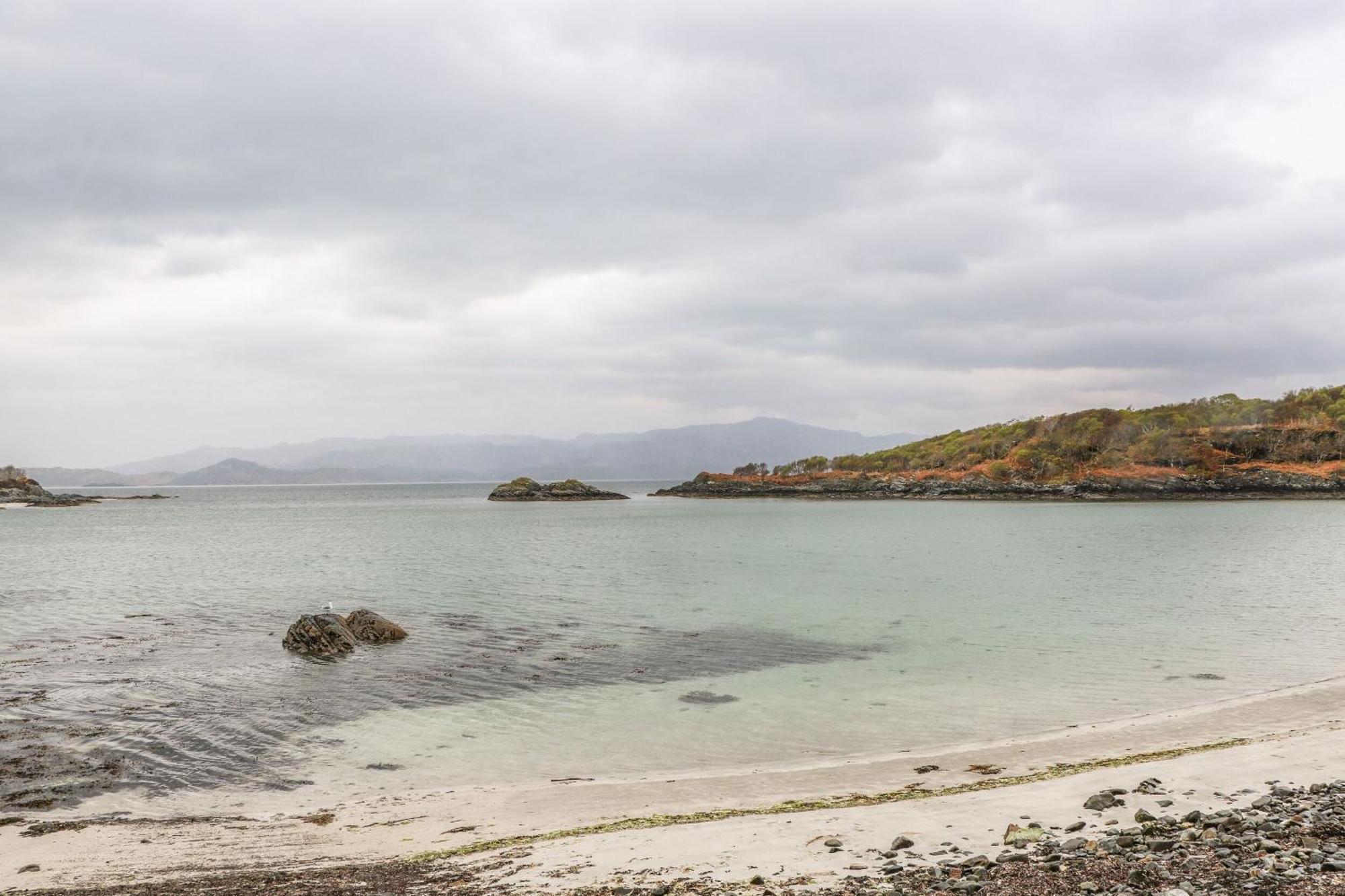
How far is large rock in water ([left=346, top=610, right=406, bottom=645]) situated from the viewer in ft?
88.1

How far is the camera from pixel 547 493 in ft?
552

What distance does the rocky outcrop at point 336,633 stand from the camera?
25.0 metres

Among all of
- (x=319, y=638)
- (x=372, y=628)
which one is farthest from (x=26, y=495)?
(x=319, y=638)

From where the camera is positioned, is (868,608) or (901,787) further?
(868,608)

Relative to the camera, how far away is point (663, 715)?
1767cm

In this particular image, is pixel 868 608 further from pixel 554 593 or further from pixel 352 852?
pixel 352 852

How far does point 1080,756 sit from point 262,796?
1506cm

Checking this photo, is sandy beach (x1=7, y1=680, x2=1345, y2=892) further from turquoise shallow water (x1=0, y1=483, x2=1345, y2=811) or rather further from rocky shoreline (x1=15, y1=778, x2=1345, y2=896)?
turquoise shallow water (x1=0, y1=483, x2=1345, y2=811)

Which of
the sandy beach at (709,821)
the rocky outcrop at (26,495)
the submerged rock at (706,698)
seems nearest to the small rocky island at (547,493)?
the rocky outcrop at (26,495)

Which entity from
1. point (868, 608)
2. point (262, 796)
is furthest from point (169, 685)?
point (868, 608)

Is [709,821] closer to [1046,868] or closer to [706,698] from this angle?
[1046,868]

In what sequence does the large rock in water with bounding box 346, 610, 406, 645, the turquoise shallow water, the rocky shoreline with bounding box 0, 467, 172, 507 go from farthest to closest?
the rocky shoreline with bounding box 0, 467, 172, 507 < the large rock in water with bounding box 346, 610, 406, 645 < the turquoise shallow water

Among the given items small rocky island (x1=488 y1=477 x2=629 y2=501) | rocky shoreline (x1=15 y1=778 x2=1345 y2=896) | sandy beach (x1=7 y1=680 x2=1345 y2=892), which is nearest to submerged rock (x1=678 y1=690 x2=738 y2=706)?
sandy beach (x1=7 y1=680 x2=1345 y2=892)

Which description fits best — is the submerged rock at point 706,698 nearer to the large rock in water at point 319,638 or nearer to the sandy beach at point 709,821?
the sandy beach at point 709,821
